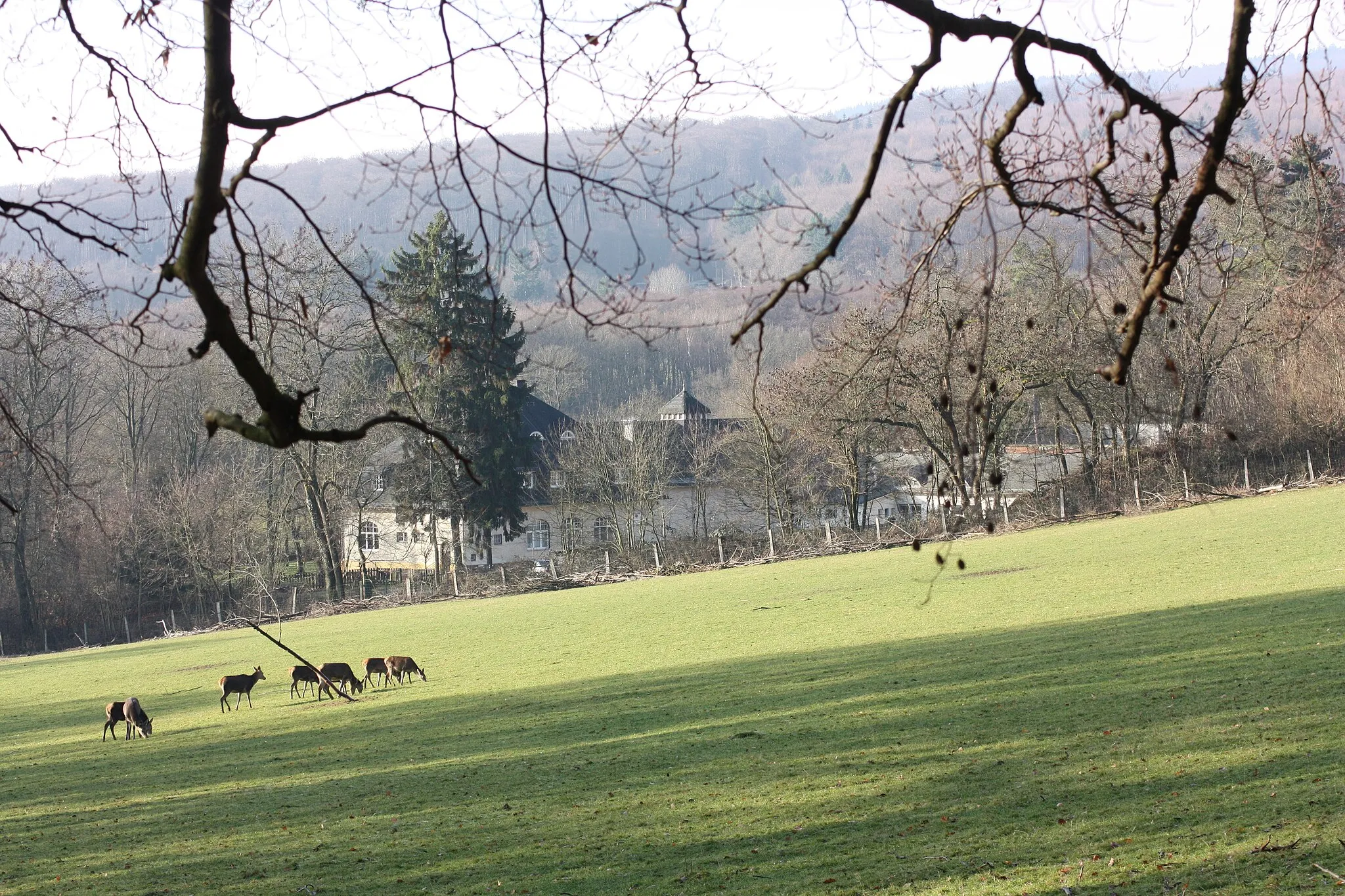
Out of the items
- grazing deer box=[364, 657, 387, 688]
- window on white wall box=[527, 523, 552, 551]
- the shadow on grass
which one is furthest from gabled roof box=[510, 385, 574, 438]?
the shadow on grass

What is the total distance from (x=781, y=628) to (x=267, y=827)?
11.5m

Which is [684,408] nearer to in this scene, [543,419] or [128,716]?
[543,419]

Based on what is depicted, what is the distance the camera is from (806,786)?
8.08m

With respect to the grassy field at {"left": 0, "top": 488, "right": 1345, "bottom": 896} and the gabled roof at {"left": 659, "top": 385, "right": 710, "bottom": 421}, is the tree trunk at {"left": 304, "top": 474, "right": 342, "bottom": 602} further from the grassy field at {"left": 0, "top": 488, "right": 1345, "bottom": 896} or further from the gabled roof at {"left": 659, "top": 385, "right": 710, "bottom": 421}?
the grassy field at {"left": 0, "top": 488, "right": 1345, "bottom": 896}

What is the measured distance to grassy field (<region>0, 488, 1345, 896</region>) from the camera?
625cm

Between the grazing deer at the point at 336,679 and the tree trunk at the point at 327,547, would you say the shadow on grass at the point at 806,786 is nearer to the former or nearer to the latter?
the grazing deer at the point at 336,679

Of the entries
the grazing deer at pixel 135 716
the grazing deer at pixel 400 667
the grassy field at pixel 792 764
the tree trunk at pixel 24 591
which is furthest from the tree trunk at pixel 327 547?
the grazing deer at pixel 135 716

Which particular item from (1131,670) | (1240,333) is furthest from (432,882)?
(1240,333)

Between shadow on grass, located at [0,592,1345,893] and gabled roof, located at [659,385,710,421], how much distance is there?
4732 centimetres

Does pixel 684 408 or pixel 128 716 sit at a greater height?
pixel 684 408

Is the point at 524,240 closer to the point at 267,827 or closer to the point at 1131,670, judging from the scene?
the point at 267,827

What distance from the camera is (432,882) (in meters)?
6.71

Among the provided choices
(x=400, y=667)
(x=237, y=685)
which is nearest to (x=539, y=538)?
(x=400, y=667)

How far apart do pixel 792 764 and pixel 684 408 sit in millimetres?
55186
